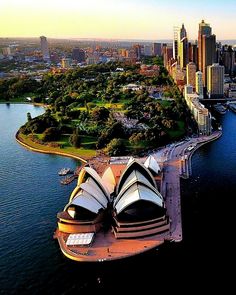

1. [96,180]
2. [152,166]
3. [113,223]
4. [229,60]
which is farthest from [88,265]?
[229,60]

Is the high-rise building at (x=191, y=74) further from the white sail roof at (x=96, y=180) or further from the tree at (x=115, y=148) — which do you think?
the white sail roof at (x=96, y=180)

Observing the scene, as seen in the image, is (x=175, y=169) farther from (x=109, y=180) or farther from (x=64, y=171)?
(x=64, y=171)

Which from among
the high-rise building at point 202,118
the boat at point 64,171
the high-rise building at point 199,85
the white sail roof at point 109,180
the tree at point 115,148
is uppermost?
the high-rise building at point 199,85

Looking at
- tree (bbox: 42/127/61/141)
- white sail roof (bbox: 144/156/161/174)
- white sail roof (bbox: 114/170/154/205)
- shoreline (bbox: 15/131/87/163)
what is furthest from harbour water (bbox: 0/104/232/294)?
tree (bbox: 42/127/61/141)

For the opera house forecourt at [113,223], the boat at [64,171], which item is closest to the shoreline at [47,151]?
the boat at [64,171]

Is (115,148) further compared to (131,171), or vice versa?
(115,148)

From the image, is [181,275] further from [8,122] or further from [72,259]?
[8,122]

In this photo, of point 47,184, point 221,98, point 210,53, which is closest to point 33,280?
point 47,184
